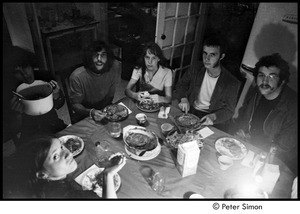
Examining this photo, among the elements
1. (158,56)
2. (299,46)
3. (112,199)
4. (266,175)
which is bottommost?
(112,199)

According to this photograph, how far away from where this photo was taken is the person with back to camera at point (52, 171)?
1.12 meters

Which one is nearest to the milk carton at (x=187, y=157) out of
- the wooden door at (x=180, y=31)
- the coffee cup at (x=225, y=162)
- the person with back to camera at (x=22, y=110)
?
the coffee cup at (x=225, y=162)

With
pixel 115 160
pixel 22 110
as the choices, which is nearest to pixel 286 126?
pixel 115 160

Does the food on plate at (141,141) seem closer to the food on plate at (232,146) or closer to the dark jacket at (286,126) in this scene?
the food on plate at (232,146)

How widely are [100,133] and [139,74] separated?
0.93 m

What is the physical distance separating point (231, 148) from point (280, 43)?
1609mm

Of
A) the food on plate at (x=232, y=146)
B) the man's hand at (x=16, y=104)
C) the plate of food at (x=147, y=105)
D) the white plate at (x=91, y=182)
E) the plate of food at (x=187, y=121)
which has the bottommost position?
the white plate at (x=91, y=182)

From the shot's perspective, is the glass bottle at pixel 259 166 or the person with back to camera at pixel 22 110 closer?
the glass bottle at pixel 259 166

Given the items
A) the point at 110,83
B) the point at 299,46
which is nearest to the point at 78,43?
the point at 110,83

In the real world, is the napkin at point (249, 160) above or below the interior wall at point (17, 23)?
below

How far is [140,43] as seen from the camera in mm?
3996

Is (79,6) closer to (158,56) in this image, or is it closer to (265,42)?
(158,56)

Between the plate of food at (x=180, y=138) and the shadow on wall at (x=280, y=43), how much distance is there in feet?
5.17

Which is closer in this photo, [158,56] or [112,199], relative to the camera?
[112,199]
